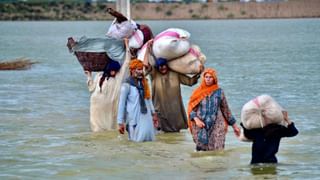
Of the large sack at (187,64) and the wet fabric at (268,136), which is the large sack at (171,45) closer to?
the large sack at (187,64)

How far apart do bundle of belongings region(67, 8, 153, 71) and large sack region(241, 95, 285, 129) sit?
3505mm

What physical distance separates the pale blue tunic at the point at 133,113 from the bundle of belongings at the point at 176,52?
0.94 meters

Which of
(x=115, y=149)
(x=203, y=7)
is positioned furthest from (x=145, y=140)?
(x=203, y=7)

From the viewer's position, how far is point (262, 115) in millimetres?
11258

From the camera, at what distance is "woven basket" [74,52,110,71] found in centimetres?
1460

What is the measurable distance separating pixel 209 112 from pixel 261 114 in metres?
1.12

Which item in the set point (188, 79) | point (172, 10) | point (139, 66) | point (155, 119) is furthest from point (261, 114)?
point (172, 10)

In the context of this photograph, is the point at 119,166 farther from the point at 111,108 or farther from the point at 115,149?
the point at 111,108

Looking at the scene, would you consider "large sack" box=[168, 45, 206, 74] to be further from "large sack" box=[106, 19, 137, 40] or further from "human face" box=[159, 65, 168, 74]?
"large sack" box=[106, 19, 137, 40]

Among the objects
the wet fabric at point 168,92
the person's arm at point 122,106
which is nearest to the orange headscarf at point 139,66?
the person's arm at point 122,106

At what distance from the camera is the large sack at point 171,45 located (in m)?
14.1

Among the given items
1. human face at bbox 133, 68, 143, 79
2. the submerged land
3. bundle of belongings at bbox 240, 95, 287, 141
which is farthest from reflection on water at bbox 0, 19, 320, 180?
the submerged land

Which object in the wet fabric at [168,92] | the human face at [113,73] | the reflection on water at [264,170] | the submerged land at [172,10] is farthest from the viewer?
the submerged land at [172,10]

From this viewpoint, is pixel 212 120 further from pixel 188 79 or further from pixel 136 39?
pixel 136 39
